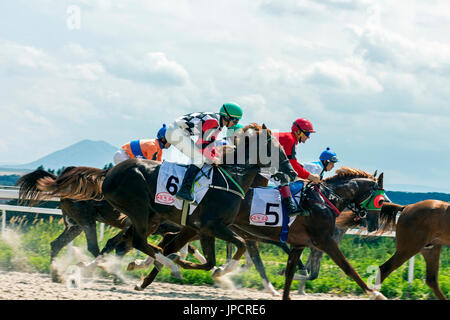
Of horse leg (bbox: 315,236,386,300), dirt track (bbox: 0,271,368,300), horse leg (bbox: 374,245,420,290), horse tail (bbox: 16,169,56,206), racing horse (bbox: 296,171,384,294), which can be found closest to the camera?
dirt track (bbox: 0,271,368,300)

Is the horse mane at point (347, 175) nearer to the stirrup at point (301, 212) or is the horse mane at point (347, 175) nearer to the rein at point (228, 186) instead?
the stirrup at point (301, 212)

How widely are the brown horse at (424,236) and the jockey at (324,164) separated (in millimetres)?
1235

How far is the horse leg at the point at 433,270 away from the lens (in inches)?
277

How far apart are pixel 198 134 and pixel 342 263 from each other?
1.94 metres

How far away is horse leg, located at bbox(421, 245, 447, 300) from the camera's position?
7031 mm

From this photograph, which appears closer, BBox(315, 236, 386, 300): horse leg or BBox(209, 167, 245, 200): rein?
BBox(209, 167, 245, 200): rein

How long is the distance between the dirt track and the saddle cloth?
968mm

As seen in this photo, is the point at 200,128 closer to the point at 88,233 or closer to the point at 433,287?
the point at 88,233

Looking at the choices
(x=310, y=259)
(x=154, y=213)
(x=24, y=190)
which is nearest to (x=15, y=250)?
(x=24, y=190)

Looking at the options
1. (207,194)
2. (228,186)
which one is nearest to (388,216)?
(228,186)

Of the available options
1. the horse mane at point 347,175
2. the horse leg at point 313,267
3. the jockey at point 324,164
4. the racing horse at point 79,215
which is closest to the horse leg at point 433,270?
the horse mane at point 347,175

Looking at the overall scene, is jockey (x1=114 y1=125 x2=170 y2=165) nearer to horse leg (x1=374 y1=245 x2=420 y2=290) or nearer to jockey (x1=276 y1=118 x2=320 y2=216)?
jockey (x1=276 y1=118 x2=320 y2=216)

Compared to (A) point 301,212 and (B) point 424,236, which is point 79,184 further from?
(B) point 424,236

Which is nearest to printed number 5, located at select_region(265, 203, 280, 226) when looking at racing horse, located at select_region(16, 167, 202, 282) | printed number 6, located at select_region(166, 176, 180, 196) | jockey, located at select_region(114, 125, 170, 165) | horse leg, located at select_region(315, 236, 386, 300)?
horse leg, located at select_region(315, 236, 386, 300)
